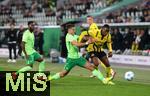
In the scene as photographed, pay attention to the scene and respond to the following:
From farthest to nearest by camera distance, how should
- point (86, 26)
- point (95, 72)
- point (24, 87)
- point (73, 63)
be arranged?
point (86, 26), point (95, 72), point (73, 63), point (24, 87)

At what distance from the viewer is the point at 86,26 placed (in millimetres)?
33000

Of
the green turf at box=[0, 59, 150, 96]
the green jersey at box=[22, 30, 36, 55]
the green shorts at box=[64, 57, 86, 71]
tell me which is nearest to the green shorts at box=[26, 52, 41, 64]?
the green jersey at box=[22, 30, 36, 55]

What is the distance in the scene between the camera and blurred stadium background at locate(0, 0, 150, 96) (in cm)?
2897

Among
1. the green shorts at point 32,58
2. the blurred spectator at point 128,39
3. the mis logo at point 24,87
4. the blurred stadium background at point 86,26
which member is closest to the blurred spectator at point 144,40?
the blurred stadium background at point 86,26

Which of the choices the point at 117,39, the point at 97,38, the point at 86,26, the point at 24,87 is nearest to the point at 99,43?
the point at 97,38

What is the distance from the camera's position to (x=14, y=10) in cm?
4600

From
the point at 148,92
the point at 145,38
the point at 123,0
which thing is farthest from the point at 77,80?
the point at 123,0

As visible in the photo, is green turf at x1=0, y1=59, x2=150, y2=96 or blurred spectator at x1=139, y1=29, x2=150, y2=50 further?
blurred spectator at x1=139, y1=29, x2=150, y2=50

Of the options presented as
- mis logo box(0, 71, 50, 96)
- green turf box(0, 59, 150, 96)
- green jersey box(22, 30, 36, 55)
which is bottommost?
green turf box(0, 59, 150, 96)

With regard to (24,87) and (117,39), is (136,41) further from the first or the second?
(24,87)

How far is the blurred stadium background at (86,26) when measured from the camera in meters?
29.0

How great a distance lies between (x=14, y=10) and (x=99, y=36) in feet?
85.7

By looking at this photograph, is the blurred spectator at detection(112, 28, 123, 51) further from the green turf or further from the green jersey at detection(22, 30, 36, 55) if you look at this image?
the green jersey at detection(22, 30, 36, 55)

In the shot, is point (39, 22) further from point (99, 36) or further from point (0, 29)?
point (99, 36)
